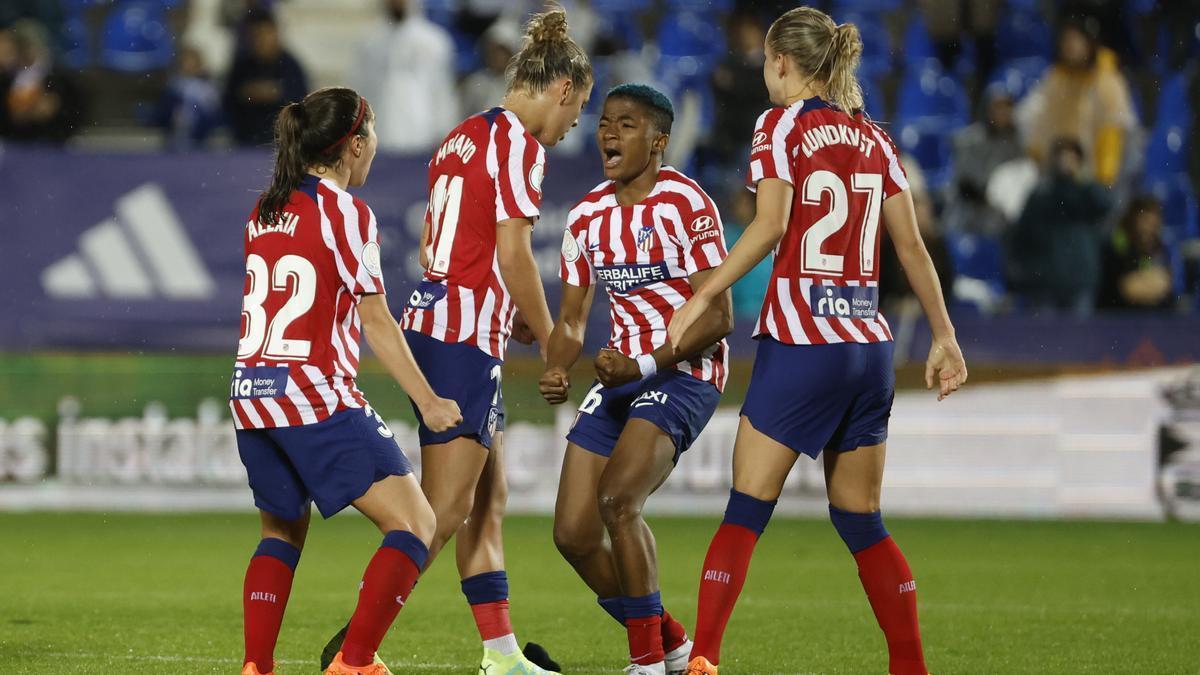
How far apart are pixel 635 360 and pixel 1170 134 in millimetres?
10317

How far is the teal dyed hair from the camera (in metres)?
6.02

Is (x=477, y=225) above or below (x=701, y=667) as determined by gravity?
above

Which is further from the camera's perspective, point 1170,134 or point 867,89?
point 1170,134

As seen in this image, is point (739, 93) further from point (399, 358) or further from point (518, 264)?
point (399, 358)

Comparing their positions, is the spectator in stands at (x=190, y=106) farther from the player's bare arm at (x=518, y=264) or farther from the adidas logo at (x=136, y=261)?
the player's bare arm at (x=518, y=264)

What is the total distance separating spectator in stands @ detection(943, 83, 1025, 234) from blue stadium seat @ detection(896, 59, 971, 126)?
0.88 m

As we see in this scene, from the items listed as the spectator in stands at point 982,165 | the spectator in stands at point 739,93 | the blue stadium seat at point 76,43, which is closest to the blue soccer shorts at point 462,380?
the spectator in stands at point 739,93

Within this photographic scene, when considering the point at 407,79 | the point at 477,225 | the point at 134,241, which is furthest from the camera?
the point at 407,79

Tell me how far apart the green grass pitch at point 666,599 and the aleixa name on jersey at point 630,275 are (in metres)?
1.42

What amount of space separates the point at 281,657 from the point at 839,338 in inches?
101

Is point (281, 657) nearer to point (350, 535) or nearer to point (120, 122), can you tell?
point (350, 535)

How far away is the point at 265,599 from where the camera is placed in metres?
5.33

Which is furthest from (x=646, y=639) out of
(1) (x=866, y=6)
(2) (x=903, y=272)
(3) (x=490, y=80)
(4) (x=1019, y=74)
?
(1) (x=866, y=6)

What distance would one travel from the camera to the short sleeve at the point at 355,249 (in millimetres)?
5223
